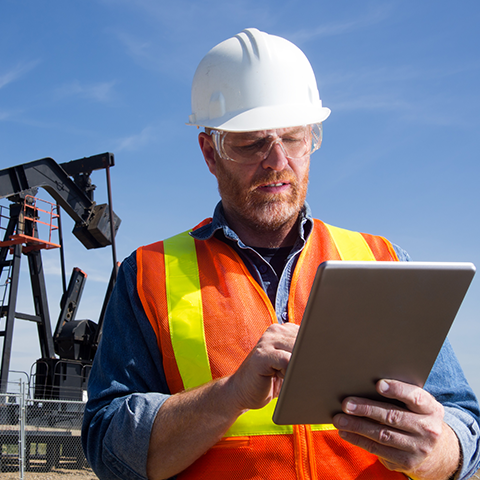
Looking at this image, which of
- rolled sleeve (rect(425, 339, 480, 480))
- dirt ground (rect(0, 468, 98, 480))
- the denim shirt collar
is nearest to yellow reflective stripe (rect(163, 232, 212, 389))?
the denim shirt collar

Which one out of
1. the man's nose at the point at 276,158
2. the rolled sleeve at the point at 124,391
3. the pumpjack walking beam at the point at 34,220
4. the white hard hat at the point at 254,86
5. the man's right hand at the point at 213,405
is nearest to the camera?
the man's right hand at the point at 213,405

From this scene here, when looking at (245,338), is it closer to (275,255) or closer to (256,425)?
(256,425)

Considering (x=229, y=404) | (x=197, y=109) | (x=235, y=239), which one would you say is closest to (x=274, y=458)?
(x=229, y=404)

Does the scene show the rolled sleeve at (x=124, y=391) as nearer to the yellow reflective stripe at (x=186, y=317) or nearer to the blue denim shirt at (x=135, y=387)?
the blue denim shirt at (x=135, y=387)

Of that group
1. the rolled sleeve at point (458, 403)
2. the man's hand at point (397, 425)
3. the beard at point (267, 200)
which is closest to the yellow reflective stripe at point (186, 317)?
the beard at point (267, 200)

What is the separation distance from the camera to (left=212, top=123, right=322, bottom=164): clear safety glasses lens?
7.07ft

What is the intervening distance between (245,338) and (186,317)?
23 centimetres

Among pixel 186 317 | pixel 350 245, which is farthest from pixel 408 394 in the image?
pixel 350 245

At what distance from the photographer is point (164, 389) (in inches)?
73.2

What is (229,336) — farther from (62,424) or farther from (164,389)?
(62,424)

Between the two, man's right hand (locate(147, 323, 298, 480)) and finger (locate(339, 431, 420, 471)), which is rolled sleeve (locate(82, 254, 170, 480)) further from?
finger (locate(339, 431, 420, 471))

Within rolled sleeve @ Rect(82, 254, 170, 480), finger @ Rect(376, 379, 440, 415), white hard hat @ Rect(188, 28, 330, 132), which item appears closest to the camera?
finger @ Rect(376, 379, 440, 415)

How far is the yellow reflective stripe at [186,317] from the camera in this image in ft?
5.76

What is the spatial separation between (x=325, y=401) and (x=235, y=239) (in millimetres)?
902
